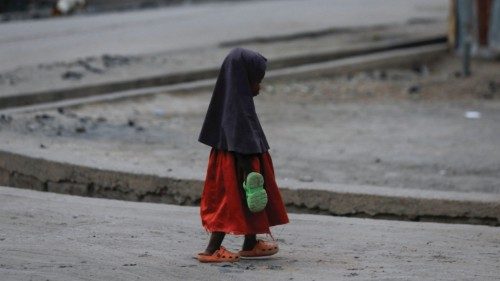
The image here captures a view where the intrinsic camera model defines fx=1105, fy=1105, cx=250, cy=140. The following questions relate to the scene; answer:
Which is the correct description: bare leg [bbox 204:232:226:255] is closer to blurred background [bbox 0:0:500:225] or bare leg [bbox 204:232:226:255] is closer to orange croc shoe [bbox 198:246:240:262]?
orange croc shoe [bbox 198:246:240:262]

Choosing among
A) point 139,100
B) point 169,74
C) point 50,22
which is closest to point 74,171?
point 139,100

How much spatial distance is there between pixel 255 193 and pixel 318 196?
213 centimetres

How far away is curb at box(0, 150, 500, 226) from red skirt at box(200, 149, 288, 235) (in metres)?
1.83

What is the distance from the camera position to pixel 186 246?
6.33 meters

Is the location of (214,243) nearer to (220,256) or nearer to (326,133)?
(220,256)

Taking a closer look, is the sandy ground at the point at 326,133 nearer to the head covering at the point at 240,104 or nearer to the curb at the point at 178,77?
the curb at the point at 178,77

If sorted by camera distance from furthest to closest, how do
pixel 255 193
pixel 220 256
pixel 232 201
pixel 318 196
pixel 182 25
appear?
pixel 182 25 < pixel 318 196 < pixel 220 256 < pixel 232 201 < pixel 255 193

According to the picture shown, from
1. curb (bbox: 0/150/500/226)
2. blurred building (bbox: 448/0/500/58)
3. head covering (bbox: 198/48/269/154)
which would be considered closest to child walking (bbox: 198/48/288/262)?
head covering (bbox: 198/48/269/154)

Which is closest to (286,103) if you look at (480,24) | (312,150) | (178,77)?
(178,77)

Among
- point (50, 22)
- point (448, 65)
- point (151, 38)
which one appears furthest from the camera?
point (50, 22)

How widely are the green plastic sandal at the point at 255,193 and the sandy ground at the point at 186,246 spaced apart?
350 mm

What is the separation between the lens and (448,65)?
53.9ft

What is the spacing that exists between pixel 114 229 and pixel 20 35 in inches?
522

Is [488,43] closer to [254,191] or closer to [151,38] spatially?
[151,38]
